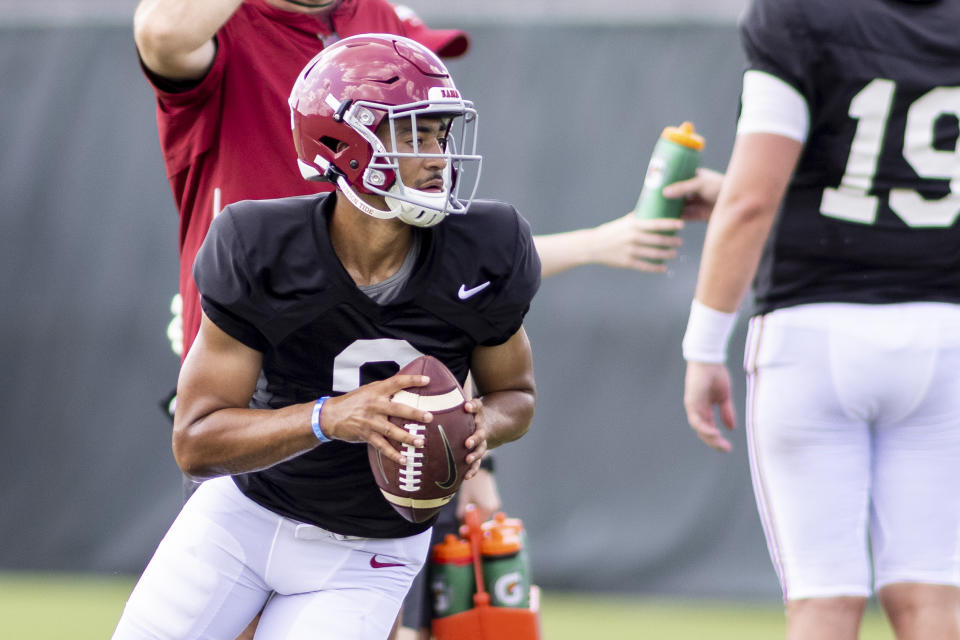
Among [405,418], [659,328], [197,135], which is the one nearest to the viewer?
[405,418]

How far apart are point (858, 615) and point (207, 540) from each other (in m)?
1.31

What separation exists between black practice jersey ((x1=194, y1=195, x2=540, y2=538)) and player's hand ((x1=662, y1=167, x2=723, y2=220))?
528 millimetres

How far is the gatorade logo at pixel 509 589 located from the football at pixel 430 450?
1.15 m

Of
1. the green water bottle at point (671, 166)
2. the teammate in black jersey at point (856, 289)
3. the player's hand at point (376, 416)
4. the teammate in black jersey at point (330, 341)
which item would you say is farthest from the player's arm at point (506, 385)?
the green water bottle at point (671, 166)

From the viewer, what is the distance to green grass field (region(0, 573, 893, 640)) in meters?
4.91

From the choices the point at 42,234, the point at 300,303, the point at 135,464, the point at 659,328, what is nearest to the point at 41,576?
the point at 135,464

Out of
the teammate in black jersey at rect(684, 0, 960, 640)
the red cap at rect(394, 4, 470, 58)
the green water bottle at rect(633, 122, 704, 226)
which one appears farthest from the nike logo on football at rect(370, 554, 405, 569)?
the red cap at rect(394, 4, 470, 58)

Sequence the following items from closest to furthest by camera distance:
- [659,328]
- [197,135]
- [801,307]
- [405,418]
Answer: [405,418], [801,307], [197,135], [659,328]

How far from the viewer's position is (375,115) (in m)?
2.51

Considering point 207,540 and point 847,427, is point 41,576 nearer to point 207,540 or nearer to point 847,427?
point 207,540

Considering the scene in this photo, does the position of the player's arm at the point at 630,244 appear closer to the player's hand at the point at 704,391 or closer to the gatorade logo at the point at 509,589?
the player's hand at the point at 704,391

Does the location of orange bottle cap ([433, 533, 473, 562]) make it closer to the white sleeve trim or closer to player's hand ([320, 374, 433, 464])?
player's hand ([320, 374, 433, 464])

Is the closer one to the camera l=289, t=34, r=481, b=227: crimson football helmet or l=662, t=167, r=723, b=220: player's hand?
l=289, t=34, r=481, b=227: crimson football helmet

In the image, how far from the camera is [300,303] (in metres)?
2.48
